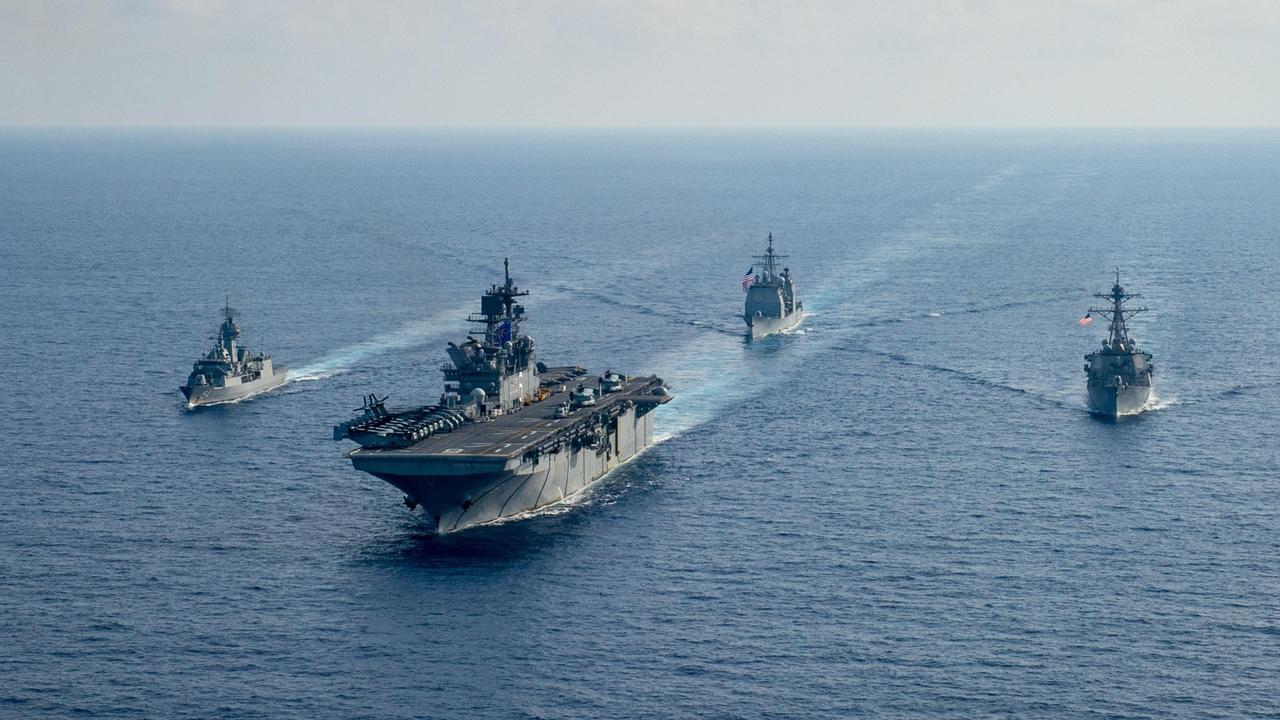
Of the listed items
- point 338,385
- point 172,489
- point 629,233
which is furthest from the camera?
point 629,233

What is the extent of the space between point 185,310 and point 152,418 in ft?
124

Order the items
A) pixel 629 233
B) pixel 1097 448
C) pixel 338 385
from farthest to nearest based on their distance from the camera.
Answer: pixel 629 233
pixel 338 385
pixel 1097 448

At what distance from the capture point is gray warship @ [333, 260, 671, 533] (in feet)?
231

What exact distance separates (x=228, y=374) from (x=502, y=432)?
85.5 feet

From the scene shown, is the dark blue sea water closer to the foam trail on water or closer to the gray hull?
the foam trail on water

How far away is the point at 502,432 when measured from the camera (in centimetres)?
7850

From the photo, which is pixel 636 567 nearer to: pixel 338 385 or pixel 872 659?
pixel 872 659

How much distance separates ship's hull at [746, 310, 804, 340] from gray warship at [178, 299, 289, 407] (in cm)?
3323

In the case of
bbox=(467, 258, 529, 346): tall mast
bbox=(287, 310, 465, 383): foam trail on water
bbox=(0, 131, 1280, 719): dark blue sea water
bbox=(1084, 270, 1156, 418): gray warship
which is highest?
bbox=(467, 258, 529, 346): tall mast

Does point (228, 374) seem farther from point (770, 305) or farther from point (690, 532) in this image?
point (770, 305)

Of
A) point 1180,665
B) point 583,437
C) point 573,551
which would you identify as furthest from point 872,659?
point 583,437

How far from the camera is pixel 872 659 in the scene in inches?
2217

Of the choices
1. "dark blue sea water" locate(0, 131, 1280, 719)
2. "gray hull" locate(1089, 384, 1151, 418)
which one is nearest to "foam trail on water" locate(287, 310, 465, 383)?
"dark blue sea water" locate(0, 131, 1280, 719)

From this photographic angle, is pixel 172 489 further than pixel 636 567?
Yes
